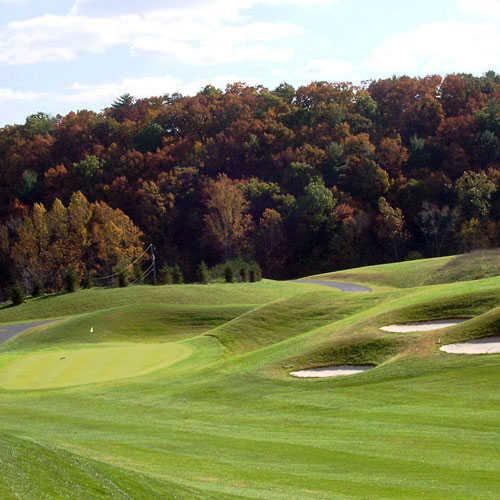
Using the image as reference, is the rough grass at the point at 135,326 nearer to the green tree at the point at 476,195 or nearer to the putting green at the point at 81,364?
the putting green at the point at 81,364

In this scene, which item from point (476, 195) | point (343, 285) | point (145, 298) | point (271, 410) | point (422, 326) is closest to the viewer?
point (271, 410)

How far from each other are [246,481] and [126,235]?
77.6 metres

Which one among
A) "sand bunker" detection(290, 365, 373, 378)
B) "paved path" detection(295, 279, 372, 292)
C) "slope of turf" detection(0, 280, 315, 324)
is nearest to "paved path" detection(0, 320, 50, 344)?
"slope of turf" detection(0, 280, 315, 324)

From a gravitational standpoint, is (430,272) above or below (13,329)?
above

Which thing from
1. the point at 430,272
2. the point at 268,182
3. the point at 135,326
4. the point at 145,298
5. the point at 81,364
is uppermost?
the point at 268,182

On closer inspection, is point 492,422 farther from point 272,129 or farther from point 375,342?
point 272,129

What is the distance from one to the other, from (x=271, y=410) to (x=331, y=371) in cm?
457

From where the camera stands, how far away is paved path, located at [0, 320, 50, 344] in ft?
160

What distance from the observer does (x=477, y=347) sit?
2398cm

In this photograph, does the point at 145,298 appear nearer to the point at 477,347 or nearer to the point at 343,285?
the point at 343,285

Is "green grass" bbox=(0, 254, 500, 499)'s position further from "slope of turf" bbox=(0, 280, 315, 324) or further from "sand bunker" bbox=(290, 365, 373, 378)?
"slope of turf" bbox=(0, 280, 315, 324)

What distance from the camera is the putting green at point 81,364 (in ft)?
98.2

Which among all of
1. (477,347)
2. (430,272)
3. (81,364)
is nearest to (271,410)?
(477,347)

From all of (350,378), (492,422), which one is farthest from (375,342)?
(492,422)
